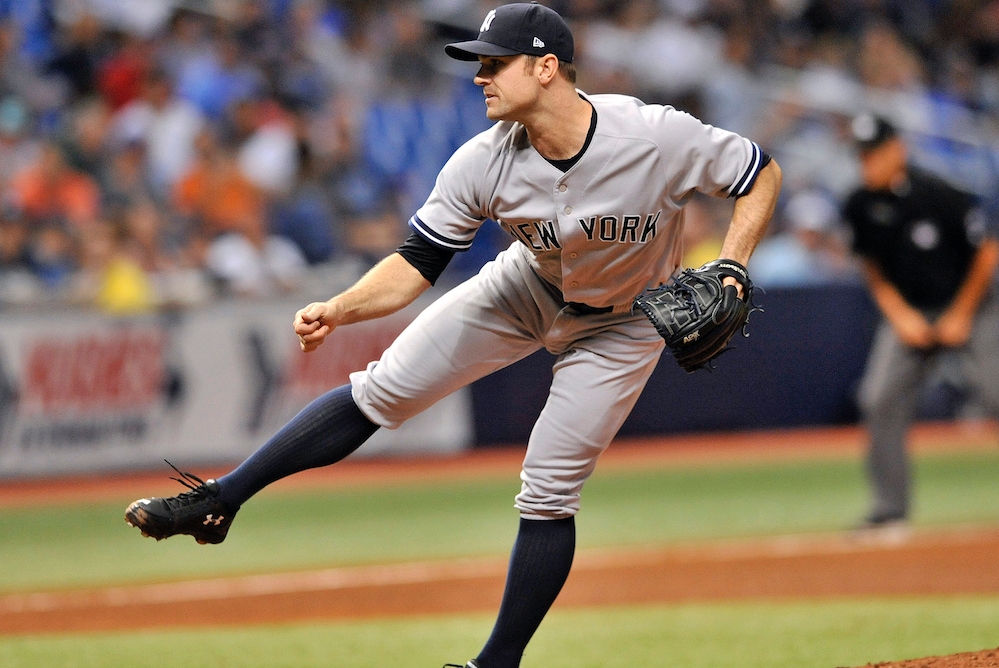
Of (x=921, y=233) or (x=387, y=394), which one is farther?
(x=921, y=233)

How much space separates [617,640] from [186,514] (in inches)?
79.7

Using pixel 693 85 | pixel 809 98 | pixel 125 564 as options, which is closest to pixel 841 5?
pixel 809 98

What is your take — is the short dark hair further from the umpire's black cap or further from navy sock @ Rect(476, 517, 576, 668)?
the umpire's black cap

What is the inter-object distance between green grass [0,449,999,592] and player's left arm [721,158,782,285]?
150 inches

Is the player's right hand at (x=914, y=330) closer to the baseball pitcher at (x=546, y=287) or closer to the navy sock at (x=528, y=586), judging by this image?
the baseball pitcher at (x=546, y=287)

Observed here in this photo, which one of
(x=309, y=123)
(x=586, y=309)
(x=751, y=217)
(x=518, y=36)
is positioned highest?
(x=518, y=36)

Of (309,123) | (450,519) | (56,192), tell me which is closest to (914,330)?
(450,519)

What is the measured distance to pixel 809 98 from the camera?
564 inches

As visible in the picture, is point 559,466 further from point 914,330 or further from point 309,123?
point 309,123

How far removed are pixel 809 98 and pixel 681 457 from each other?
18.5 ft

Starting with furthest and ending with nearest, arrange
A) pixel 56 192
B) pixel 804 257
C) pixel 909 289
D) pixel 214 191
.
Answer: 1. pixel 804 257
2. pixel 214 191
3. pixel 56 192
4. pixel 909 289

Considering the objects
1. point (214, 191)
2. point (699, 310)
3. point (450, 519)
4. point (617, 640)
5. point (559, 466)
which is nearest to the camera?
point (699, 310)

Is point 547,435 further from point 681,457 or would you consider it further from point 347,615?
point 681,457

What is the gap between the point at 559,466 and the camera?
13.1 feet
